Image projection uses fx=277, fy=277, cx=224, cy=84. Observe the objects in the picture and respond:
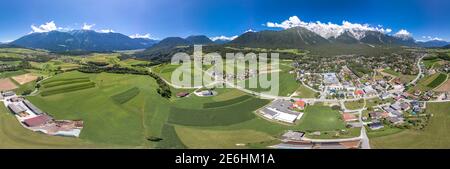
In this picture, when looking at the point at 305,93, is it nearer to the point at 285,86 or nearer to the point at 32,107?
the point at 285,86

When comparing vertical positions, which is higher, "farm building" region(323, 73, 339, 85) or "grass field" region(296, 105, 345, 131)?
"farm building" region(323, 73, 339, 85)

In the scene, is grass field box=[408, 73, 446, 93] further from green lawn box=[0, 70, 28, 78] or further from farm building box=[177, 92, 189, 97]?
green lawn box=[0, 70, 28, 78]

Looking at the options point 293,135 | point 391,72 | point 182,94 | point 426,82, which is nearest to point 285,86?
point 182,94

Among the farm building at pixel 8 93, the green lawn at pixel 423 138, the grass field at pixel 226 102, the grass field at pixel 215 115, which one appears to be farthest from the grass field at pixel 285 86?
the farm building at pixel 8 93

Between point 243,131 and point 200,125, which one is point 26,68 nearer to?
point 200,125

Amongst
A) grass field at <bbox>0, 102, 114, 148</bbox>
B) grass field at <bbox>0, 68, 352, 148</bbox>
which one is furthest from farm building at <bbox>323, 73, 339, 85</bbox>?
grass field at <bbox>0, 102, 114, 148</bbox>

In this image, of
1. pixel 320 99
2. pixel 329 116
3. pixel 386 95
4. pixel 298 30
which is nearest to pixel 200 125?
pixel 329 116
